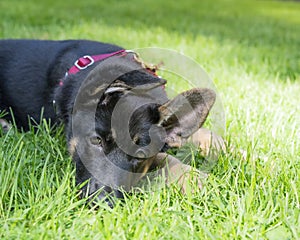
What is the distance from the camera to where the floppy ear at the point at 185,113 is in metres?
2.65

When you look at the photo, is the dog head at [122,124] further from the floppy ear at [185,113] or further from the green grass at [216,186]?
the green grass at [216,186]

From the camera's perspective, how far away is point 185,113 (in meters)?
2.74

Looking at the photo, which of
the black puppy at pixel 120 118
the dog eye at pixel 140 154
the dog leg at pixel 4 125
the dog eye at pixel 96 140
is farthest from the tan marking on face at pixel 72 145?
the dog leg at pixel 4 125

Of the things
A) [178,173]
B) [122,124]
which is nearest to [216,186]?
[178,173]

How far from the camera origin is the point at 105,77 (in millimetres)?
2902

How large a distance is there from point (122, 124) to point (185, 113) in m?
0.36

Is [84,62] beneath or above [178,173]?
above

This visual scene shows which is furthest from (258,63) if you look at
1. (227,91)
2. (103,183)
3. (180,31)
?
(103,183)

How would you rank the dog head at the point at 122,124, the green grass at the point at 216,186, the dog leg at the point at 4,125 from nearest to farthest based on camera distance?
the green grass at the point at 216,186
the dog head at the point at 122,124
the dog leg at the point at 4,125

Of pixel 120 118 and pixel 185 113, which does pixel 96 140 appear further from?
pixel 185 113

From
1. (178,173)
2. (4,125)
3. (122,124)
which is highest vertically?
(122,124)

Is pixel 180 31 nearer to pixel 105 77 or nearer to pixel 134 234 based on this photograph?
pixel 105 77

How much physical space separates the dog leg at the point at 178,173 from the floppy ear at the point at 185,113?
0.11 m

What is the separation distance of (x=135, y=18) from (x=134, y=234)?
303 inches
